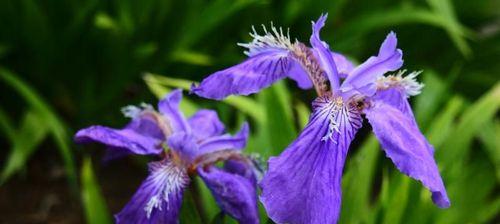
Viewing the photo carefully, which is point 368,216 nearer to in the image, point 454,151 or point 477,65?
point 454,151

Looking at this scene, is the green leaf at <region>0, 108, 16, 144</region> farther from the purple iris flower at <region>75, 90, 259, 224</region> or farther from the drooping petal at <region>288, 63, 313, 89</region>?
the drooping petal at <region>288, 63, 313, 89</region>

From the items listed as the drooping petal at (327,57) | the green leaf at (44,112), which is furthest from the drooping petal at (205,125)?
the green leaf at (44,112)

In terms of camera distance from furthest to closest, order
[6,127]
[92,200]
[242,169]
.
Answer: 1. [6,127]
2. [92,200]
3. [242,169]

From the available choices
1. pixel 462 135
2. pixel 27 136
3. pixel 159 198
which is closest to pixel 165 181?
pixel 159 198

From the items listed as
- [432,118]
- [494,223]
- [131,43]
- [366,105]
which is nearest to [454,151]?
[432,118]

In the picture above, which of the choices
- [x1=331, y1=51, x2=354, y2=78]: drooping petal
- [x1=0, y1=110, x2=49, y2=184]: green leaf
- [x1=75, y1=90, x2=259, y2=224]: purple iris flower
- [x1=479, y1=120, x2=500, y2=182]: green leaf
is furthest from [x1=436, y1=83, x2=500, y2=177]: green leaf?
[x1=0, y1=110, x2=49, y2=184]: green leaf

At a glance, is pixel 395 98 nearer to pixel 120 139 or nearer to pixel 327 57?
pixel 327 57

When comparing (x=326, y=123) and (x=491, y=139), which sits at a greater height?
(x=326, y=123)
